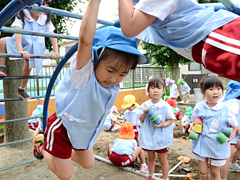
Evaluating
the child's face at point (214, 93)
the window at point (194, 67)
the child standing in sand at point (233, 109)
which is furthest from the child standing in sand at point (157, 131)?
the window at point (194, 67)

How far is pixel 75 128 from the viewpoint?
4.97ft

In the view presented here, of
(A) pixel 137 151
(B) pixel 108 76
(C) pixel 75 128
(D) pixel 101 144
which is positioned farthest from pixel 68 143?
(D) pixel 101 144

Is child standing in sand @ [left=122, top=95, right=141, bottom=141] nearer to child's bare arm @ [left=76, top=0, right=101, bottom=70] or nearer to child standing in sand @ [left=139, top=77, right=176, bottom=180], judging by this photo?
child standing in sand @ [left=139, top=77, right=176, bottom=180]

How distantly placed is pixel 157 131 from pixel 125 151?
0.71m

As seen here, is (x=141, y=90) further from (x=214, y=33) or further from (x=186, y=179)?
(x=214, y=33)

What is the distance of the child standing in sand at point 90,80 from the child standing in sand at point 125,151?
1.58 metres

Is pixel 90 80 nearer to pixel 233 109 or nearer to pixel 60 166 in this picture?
pixel 60 166

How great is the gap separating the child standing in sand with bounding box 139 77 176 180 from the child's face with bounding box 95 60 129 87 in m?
1.55

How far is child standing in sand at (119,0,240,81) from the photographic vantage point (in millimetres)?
994

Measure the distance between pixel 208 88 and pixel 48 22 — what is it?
2.15 m

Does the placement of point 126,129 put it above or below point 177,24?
below

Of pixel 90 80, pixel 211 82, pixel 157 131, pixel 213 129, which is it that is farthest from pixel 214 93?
pixel 90 80

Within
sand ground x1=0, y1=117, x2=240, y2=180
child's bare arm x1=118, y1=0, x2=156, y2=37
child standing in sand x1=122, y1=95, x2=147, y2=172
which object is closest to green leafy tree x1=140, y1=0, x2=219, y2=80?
child standing in sand x1=122, y1=95, x2=147, y2=172

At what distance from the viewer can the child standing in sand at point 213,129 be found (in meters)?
2.48
